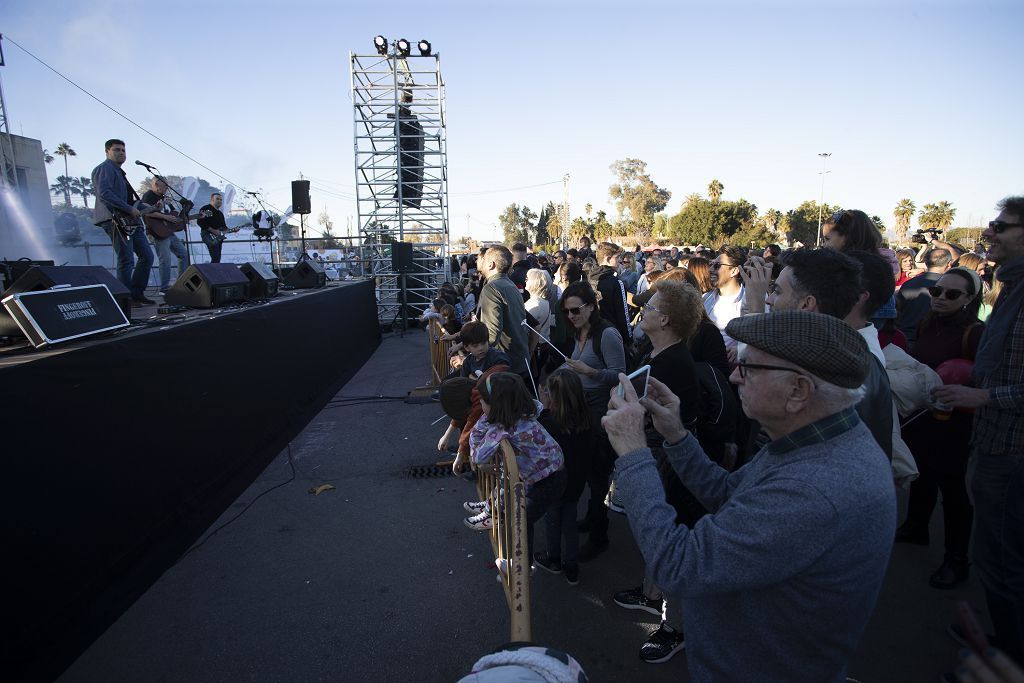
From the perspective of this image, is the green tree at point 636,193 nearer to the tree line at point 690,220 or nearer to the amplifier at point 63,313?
the tree line at point 690,220

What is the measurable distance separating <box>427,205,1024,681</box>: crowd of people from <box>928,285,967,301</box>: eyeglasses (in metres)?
0.01

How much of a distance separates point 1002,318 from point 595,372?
2.10 meters

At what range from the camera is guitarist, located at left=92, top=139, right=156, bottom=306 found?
18.5ft

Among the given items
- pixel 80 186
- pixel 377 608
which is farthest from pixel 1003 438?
pixel 80 186

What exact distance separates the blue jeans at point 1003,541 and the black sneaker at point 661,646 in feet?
4.80

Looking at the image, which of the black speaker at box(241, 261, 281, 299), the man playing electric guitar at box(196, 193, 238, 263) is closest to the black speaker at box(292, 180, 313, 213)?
the man playing electric guitar at box(196, 193, 238, 263)

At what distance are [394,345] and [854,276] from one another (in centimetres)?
1145

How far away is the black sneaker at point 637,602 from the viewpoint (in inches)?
119

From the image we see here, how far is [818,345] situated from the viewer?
1.19m

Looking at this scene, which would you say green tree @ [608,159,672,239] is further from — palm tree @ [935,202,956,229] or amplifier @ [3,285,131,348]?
amplifier @ [3,285,131,348]

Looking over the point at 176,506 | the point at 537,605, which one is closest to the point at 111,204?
the point at 176,506

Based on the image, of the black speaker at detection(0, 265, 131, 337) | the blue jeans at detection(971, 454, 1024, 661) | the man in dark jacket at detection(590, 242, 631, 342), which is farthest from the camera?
the man in dark jacket at detection(590, 242, 631, 342)

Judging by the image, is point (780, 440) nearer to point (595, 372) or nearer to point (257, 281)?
point (595, 372)

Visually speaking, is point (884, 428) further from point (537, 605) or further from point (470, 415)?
point (470, 415)
